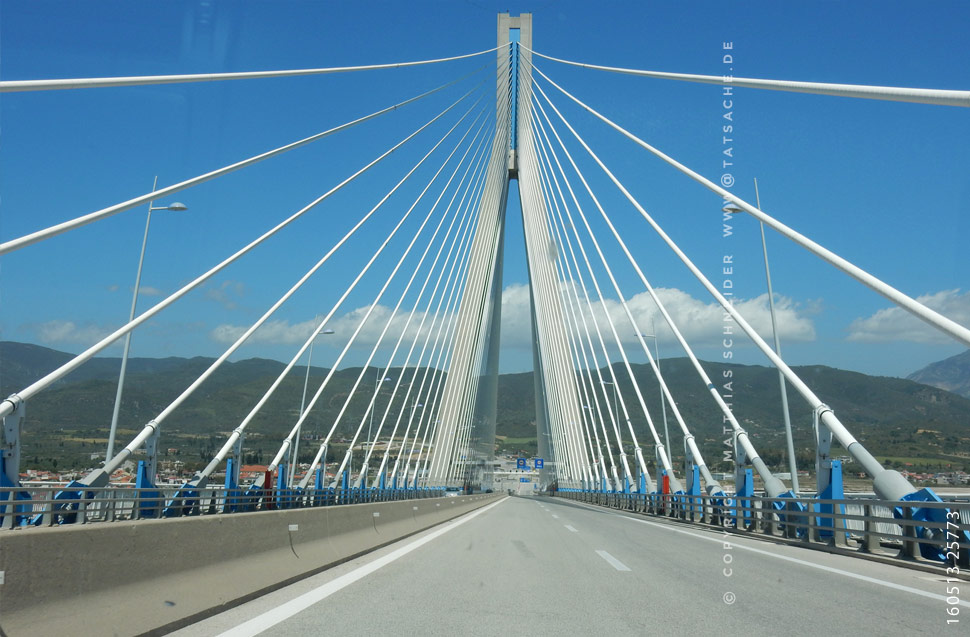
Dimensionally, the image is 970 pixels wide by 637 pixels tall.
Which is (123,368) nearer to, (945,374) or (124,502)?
(124,502)

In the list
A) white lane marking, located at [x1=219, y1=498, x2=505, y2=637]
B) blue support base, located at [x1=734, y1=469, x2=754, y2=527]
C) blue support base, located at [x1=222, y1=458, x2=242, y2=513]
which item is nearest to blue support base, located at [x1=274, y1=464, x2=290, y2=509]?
blue support base, located at [x1=222, y1=458, x2=242, y2=513]

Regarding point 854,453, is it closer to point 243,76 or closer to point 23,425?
point 243,76

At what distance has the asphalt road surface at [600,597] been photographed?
19.0 ft

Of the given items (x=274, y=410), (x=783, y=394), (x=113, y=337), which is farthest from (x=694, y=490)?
(x=274, y=410)

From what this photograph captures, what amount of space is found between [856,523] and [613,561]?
323 inches

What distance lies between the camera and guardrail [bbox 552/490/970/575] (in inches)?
384

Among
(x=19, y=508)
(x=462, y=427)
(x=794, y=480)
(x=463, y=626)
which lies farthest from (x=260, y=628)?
(x=462, y=427)

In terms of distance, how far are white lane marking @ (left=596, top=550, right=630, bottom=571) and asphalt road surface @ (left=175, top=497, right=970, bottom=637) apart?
3 centimetres

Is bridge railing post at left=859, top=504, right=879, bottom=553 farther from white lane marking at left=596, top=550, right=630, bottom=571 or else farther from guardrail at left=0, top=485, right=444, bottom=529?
guardrail at left=0, top=485, right=444, bottom=529

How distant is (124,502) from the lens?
20.0 m

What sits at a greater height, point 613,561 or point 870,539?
point 870,539

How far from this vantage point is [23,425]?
15430 mm

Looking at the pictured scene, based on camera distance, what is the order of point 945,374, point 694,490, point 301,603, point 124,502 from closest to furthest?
1. point 301,603
2. point 124,502
3. point 694,490
4. point 945,374

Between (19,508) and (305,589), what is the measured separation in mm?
13591
